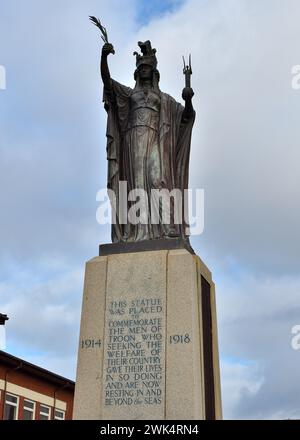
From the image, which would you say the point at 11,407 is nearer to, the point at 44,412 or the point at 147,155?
the point at 44,412

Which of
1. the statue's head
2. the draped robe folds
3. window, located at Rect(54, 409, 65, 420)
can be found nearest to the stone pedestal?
the draped robe folds

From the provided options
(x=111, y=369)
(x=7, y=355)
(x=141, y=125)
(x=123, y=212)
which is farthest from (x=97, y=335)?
(x=7, y=355)

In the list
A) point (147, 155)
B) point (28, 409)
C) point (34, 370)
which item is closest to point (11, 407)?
point (28, 409)

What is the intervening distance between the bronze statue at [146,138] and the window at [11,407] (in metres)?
27.7

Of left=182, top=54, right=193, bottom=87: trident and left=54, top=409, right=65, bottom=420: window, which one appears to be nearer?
left=182, top=54, right=193, bottom=87: trident

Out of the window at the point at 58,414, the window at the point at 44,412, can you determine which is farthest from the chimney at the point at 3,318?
the window at the point at 58,414

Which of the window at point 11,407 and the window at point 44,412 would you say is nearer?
the window at point 11,407

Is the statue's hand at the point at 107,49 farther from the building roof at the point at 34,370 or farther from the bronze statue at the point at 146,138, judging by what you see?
→ the building roof at the point at 34,370

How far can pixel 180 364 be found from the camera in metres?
11.4

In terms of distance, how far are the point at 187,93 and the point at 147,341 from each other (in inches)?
205

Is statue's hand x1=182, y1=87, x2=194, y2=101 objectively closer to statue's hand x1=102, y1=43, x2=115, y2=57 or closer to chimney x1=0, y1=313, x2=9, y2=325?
statue's hand x1=102, y1=43, x2=115, y2=57

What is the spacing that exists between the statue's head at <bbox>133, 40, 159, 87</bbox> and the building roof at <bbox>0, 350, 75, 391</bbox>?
25.8 m

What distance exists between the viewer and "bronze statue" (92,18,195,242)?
1350cm

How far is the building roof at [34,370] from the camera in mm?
37406
